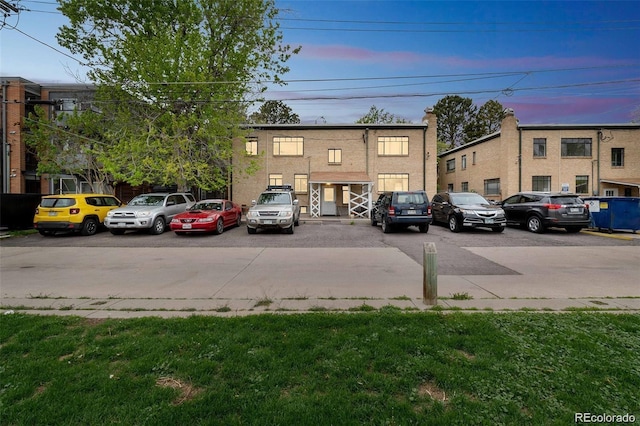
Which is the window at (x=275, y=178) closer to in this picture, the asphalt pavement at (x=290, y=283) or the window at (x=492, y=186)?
the asphalt pavement at (x=290, y=283)


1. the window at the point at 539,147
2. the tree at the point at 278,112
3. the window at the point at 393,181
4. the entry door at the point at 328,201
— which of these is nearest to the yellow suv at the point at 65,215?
the entry door at the point at 328,201

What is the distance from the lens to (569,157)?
81.3 feet

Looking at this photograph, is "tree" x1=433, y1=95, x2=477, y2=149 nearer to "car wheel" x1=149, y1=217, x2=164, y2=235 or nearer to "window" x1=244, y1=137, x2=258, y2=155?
"window" x1=244, y1=137, x2=258, y2=155

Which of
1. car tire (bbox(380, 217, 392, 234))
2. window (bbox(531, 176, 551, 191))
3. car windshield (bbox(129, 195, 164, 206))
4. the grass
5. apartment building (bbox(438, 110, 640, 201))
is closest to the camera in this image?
the grass

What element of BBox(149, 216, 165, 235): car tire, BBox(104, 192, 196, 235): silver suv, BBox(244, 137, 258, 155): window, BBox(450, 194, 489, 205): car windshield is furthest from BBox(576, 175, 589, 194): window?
BBox(149, 216, 165, 235): car tire

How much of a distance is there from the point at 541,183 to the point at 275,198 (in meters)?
22.4

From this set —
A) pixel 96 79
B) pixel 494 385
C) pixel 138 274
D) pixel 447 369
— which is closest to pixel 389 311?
pixel 447 369

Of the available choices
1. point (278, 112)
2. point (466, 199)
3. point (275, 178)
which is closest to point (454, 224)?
point (466, 199)

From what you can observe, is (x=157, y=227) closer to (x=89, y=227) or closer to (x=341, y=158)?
(x=89, y=227)

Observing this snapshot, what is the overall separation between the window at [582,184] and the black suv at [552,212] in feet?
46.3

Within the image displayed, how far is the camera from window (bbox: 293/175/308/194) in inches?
993

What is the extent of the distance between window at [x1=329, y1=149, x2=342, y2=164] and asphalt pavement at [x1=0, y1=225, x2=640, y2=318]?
53.7 feet

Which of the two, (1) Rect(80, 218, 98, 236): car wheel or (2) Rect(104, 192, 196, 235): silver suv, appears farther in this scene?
(1) Rect(80, 218, 98, 236): car wheel

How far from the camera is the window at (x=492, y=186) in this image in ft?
84.6
